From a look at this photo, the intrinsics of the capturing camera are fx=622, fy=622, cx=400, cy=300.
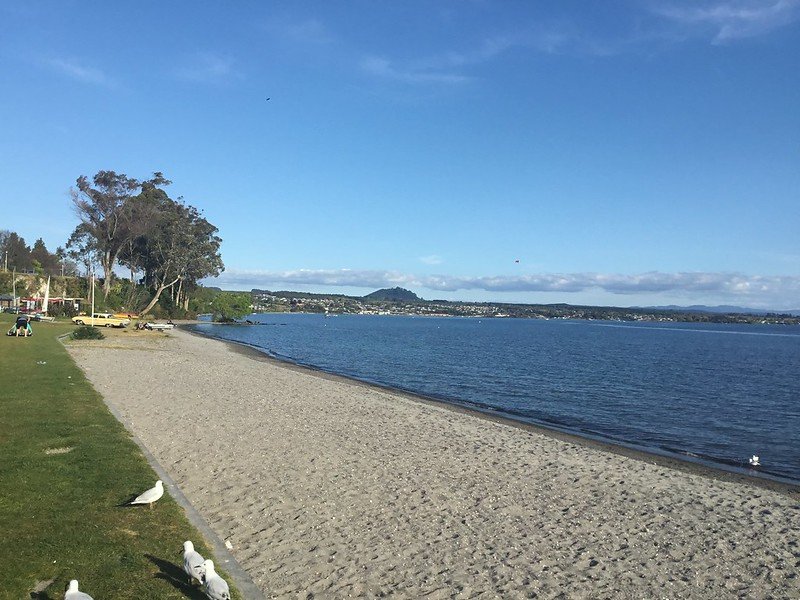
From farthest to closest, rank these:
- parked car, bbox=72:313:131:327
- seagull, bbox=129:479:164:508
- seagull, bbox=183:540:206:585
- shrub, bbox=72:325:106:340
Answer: parked car, bbox=72:313:131:327 < shrub, bbox=72:325:106:340 < seagull, bbox=129:479:164:508 < seagull, bbox=183:540:206:585

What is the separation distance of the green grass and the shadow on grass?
0.4 inches

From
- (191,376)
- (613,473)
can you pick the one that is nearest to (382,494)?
(613,473)

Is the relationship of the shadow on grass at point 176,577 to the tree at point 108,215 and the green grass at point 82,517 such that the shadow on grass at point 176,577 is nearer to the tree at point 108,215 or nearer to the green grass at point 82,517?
the green grass at point 82,517

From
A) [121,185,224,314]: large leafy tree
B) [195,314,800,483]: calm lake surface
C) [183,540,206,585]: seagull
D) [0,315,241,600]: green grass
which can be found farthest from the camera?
[121,185,224,314]: large leafy tree

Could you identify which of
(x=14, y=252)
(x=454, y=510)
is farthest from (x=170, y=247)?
(x=454, y=510)

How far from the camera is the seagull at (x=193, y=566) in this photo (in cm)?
601

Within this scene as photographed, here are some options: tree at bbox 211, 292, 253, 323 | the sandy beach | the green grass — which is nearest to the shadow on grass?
the green grass

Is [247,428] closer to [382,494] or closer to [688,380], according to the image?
[382,494]

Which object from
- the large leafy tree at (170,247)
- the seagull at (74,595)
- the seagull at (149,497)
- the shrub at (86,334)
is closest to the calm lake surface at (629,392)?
the shrub at (86,334)

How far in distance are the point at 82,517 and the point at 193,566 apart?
8.11ft

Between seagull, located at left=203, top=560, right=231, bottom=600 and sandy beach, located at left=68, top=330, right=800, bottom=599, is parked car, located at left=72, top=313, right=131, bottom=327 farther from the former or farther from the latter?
seagull, located at left=203, top=560, right=231, bottom=600

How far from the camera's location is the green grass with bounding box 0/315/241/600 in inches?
242

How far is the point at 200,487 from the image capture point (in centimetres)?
1062

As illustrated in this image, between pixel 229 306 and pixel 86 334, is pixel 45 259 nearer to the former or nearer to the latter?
pixel 229 306
